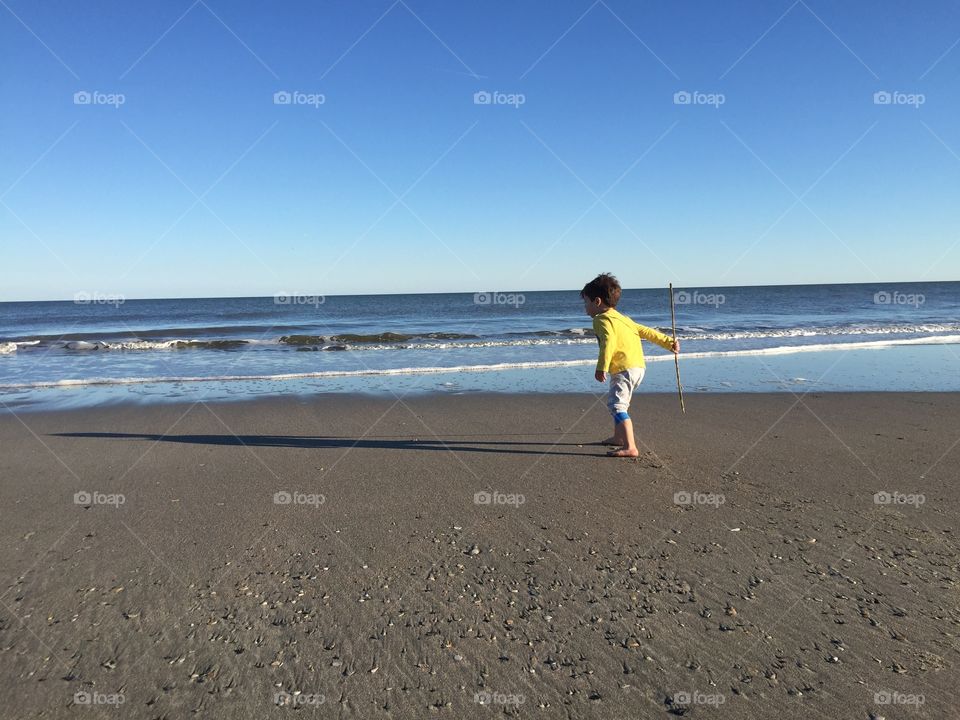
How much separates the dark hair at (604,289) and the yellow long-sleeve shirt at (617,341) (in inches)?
5.3

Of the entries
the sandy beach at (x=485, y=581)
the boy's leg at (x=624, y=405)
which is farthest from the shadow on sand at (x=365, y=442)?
the boy's leg at (x=624, y=405)

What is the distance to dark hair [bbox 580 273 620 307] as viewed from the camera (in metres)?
6.64

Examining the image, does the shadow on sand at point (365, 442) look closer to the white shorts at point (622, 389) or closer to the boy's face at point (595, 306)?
the white shorts at point (622, 389)

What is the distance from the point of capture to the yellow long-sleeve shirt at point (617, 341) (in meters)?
6.51

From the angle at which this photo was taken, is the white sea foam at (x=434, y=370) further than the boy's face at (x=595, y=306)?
Yes

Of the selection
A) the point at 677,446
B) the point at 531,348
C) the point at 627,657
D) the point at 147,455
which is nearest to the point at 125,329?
the point at 531,348

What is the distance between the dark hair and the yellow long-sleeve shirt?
0.44 ft

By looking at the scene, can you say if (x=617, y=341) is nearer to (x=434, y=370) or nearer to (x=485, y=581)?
(x=485, y=581)

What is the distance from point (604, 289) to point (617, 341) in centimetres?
58

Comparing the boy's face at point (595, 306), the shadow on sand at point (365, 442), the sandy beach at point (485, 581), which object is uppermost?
the boy's face at point (595, 306)

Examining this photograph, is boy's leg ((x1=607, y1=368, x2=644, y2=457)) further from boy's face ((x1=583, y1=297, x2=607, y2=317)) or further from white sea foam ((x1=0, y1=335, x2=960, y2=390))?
white sea foam ((x1=0, y1=335, x2=960, y2=390))

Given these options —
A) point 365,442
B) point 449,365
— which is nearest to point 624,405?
point 365,442

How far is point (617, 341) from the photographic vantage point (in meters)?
6.61

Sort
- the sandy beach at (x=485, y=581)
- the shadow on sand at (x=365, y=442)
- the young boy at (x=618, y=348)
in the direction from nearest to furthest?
the sandy beach at (x=485, y=581) → the young boy at (x=618, y=348) → the shadow on sand at (x=365, y=442)
